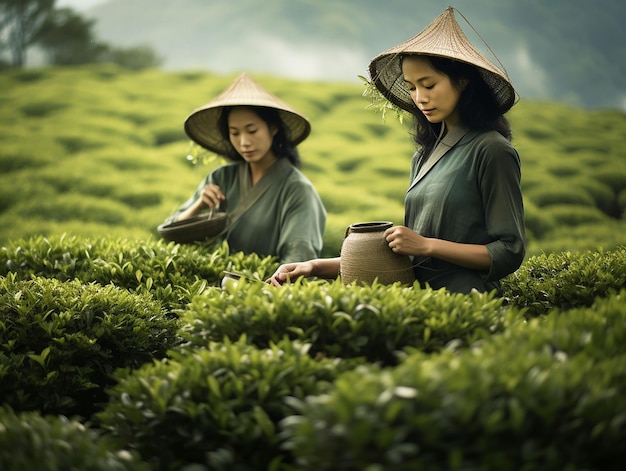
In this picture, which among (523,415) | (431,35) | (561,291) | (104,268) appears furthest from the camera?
(104,268)

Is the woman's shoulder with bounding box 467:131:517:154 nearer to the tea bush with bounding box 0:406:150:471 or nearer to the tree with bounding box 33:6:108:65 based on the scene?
the tea bush with bounding box 0:406:150:471

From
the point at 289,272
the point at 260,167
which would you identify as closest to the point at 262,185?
the point at 260,167

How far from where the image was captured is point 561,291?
12.5 ft

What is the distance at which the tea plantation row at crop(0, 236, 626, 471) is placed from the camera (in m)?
Answer: 1.88

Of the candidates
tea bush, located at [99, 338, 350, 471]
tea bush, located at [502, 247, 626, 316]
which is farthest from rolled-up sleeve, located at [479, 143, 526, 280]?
tea bush, located at [99, 338, 350, 471]

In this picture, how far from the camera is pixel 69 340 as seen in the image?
3404mm

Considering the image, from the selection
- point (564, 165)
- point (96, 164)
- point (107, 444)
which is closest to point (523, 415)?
point (107, 444)

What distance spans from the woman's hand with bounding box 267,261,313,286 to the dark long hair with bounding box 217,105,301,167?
69.2 inches

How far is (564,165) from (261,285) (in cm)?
1228

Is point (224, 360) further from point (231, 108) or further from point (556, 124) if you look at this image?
point (556, 124)

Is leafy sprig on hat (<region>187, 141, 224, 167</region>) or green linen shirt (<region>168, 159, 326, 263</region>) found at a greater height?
leafy sprig on hat (<region>187, 141, 224, 167</region>)

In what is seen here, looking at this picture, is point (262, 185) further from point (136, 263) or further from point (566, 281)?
point (566, 281)

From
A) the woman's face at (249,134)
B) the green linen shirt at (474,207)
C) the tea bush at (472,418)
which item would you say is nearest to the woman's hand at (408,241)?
the green linen shirt at (474,207)

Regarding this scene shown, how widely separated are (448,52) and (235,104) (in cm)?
201
